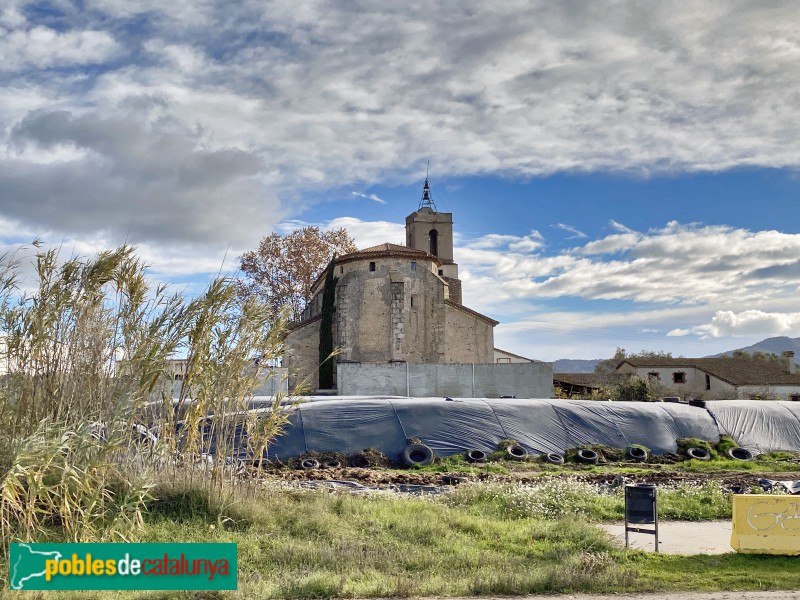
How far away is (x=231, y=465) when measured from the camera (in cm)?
1077

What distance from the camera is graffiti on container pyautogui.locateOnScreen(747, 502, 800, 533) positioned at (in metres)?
9.09

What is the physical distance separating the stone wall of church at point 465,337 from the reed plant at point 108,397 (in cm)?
3396

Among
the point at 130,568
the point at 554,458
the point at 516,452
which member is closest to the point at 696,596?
the point at 130,568

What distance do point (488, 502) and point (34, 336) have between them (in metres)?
6.71

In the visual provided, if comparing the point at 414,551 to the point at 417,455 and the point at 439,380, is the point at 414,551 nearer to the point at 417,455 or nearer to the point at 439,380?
the point at 417,455

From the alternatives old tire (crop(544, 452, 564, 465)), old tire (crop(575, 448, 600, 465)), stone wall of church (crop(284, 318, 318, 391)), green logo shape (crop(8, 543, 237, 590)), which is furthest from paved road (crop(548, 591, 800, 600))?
stone wall of church (crop(284, 318, 318, 391))

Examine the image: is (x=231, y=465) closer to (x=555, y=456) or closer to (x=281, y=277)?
(x=555, y=456)

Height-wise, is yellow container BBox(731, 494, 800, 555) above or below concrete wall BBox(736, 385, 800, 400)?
→ below

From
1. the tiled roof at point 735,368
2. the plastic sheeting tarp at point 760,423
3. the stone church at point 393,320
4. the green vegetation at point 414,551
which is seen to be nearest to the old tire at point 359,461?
the green vegetation at point 414,551

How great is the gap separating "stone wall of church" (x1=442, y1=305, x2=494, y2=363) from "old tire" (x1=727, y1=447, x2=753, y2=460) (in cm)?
2291

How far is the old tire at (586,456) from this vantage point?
21234 millimetres

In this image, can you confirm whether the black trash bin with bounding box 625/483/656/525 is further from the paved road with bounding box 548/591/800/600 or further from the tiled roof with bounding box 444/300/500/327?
the tiled roof with bounding box 444/300/500/327

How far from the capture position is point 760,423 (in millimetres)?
24922

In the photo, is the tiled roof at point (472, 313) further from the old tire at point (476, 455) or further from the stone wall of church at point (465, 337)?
the old tire at point (476, 455)
